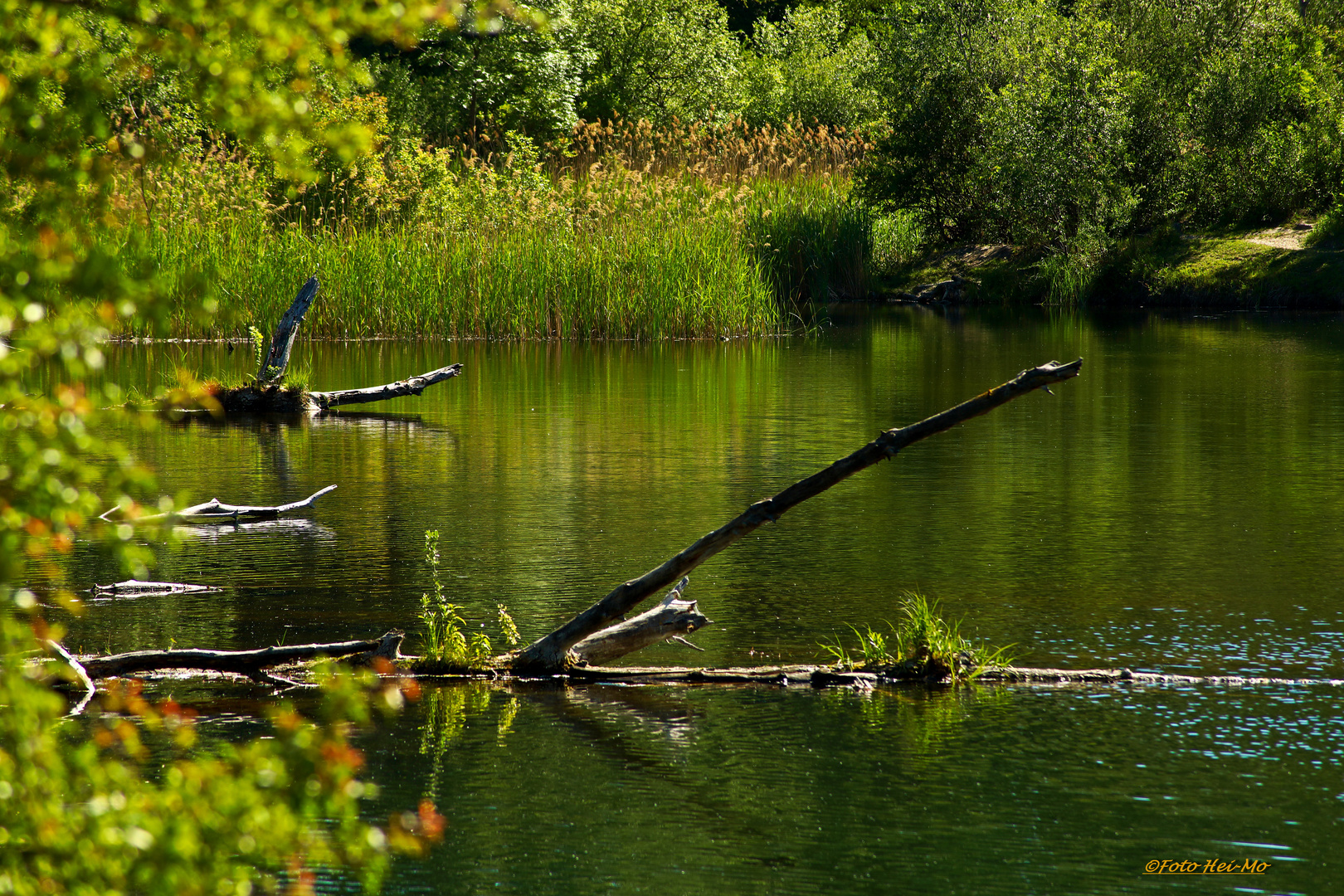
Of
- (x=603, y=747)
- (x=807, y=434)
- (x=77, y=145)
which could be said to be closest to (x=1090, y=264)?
(x=807, y=434)

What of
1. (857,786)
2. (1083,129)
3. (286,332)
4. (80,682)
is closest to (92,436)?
(857,786)

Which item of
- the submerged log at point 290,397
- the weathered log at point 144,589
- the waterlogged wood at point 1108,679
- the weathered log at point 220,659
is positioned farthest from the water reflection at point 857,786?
the submerged log at point 290,397

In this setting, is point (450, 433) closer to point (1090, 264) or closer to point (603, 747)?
point (603, 747)

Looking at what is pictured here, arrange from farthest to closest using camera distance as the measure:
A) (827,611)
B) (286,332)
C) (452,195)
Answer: (452,195) → (286,332) → (827,611)

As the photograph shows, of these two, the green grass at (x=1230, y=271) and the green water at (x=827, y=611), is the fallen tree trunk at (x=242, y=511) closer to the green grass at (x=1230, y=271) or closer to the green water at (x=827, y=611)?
the green water at (x=827, y=611)

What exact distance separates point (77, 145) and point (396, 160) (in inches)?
1098

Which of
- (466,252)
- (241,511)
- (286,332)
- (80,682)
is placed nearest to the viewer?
(80,682)

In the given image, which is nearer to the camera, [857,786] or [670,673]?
[857,786]

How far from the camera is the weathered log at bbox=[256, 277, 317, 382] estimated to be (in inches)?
643

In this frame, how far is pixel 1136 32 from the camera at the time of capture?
144 ft

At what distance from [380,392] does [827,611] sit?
9941 mm

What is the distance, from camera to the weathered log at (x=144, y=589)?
861 centimetres

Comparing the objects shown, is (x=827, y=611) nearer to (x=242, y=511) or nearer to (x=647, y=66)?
(x=242, y=511)

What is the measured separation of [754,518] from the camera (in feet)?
21.9
